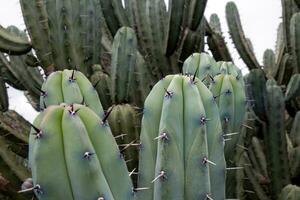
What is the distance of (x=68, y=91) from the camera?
2830mm

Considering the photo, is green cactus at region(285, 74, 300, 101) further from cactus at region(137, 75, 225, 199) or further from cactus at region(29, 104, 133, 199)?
cactus at region(29, 104, 133, 199)

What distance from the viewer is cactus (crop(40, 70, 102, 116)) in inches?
111

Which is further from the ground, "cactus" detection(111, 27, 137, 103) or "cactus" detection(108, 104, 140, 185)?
"cactus" detection(111, 27, 137, 103)

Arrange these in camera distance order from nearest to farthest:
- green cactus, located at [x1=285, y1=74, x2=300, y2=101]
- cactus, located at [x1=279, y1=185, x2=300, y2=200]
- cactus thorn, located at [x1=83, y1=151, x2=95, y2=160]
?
1. cactus thorn, located at [x1=83, y1=151, x2=95, y2=160]
2. cactus, located at [x1=279, y1=185, x2=300, y2=200]
3. green cactus, located at [x1=285, y1=74, x2=300, y2=101]

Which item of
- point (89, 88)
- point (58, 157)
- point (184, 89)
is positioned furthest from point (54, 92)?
point (58, 157)

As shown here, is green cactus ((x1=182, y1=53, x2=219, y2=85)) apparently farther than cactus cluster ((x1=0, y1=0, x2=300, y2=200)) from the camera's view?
Yes

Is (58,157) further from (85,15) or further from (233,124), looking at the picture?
(85,15)

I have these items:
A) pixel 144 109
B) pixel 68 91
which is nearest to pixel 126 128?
pixel 68 91

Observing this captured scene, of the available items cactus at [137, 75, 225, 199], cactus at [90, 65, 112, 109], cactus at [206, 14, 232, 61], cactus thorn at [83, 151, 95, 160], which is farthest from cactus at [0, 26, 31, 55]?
cactus thorn at [83, 151, 95, 160]

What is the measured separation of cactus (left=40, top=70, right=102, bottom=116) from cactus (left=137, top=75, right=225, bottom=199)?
→ 13.8 inches

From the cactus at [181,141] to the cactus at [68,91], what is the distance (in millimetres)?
351

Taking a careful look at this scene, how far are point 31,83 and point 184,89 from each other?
268 cm

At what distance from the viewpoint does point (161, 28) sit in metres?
4.89

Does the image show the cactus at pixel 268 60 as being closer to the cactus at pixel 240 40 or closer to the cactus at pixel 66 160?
the cactus at pixel 240 40
